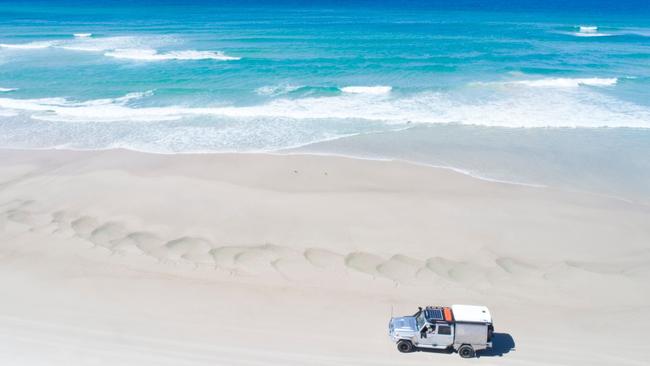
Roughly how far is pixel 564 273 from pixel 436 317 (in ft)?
16.7

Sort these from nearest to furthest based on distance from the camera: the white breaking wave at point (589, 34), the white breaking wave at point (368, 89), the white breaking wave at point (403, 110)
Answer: the white breaking wave at point (403, 110)
the white breaking wave at point (368, 89)
the white breaking wave at point (589, 34)

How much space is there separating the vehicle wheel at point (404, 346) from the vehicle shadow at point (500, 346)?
5.10 ft

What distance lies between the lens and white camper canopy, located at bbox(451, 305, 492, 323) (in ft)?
35.9

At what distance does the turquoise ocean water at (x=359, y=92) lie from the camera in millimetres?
22438

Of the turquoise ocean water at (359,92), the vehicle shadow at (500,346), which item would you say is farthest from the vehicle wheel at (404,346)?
the turquoise ocean water at (359,92)

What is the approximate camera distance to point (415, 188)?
18.5 metres

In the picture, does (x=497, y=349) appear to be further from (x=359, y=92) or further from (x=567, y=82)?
(x=567, y=82)

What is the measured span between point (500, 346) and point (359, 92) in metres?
21.5

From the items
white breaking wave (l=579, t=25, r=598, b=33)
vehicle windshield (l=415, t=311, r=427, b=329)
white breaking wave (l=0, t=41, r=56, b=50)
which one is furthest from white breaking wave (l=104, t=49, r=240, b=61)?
white breaking wave (l=579, t=25, r=598, b=33)

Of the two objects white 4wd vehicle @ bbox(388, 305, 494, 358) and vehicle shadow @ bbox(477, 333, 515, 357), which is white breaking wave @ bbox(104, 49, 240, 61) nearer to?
white 4wd vehicle @ bbox(388, 305, 494, 358)

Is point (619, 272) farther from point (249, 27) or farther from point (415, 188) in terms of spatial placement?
point (249, 27)

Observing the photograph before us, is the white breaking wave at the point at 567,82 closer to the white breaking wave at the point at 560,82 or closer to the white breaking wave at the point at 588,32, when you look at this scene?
the white breaking wave at the point at 560,82

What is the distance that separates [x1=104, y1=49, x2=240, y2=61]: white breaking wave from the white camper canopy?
31.7m

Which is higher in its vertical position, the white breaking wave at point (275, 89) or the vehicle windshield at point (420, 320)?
the white breaking wave at point (275, 89)
